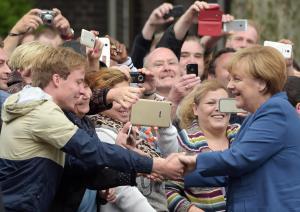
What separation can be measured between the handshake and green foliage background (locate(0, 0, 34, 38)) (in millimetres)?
7453

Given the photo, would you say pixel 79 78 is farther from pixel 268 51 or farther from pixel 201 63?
pixel 201 63

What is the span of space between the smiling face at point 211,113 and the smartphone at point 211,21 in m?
1.52

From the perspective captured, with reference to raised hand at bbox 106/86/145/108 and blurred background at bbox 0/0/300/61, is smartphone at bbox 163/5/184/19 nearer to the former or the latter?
raised hand at bbox 106/86/145/108

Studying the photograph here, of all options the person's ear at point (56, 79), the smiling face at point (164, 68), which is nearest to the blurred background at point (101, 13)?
the smiling face at point (164, 68)

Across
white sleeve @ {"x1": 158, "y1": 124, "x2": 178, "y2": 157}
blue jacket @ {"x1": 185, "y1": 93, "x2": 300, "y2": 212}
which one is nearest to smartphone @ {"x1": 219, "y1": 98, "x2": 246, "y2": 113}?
white sleeve @ {"x1": 158, "y1": 124, "x2": 178, "y2": 157}

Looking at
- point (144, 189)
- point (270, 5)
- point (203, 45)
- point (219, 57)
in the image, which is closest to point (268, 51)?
point (144, 189)

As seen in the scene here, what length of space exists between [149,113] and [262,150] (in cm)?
77

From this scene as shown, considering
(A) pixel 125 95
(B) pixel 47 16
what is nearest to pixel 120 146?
(A) pixel 125 95

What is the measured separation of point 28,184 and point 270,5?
6740 mm

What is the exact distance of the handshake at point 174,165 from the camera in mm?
7164

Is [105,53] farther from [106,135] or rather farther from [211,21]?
[211,21]

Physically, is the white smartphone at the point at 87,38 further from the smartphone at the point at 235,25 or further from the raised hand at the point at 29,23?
the smartphone at the point at 235,25

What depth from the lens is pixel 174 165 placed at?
23.7 ft

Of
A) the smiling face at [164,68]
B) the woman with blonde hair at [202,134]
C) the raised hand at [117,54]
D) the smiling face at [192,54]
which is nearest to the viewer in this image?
the woman with blonde hair at [202,134]
